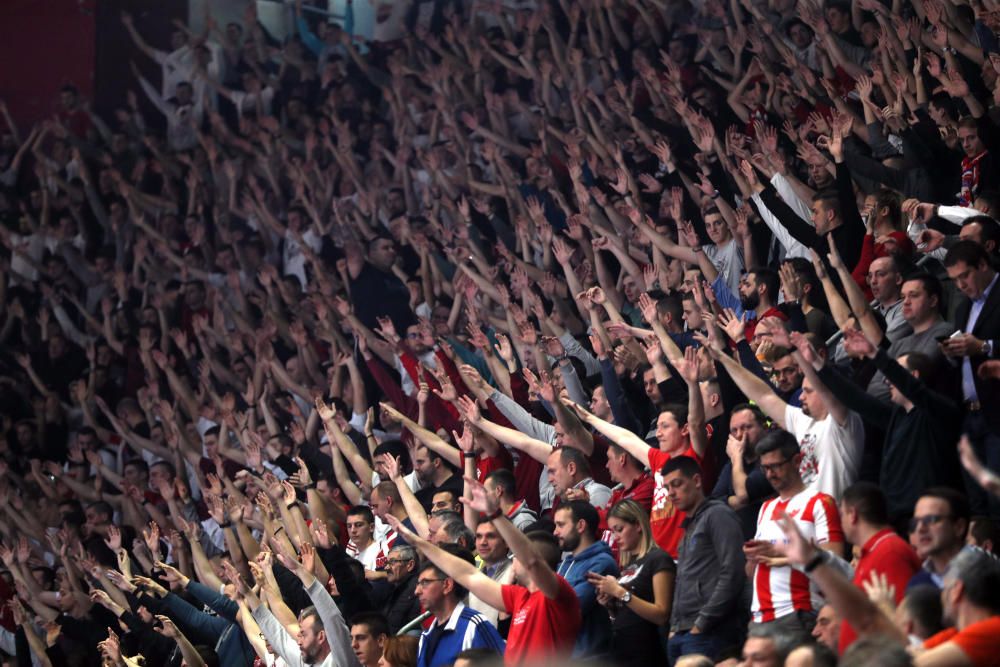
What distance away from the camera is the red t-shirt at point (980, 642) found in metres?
3.81

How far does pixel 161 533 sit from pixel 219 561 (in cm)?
169

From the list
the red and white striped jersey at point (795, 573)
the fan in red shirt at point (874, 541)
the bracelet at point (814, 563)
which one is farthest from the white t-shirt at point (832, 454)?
the bracelet at point (814, 563)

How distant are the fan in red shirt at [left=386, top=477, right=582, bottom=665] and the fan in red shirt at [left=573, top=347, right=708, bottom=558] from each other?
2.49 ft

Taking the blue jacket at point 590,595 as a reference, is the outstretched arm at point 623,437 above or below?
above

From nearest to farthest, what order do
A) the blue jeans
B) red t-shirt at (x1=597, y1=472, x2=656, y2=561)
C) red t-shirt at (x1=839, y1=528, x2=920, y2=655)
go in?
red t-shirt at (x1=839, y1=528, x2=920, y2=655)
the blue jeans
red t-shirt at (x1=597, y1=472, x2=656, y2=561)

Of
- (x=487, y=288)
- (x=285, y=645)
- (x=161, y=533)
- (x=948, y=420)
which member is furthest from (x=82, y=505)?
(x=948, y=420)

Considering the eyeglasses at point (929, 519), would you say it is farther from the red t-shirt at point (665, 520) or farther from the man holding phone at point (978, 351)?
the red t-shirt at point (665, 520)

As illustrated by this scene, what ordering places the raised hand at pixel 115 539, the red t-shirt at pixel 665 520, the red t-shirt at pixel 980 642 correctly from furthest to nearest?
1. the raised hand at pixel 115 539
2. the red t-shirt at pixel 665 520
3. the red t-shirt at pixel 980 642

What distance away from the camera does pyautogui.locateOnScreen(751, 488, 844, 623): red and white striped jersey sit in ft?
16.9

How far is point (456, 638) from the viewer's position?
239 inches

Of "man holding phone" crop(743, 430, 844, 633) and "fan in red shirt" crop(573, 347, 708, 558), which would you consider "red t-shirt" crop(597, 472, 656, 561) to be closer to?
"fan in red shirt" crop(573, 347, 708, 558)

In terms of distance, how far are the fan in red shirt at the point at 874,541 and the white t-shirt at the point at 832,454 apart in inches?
21.0

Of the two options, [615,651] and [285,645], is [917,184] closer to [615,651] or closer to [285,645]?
[615,651]

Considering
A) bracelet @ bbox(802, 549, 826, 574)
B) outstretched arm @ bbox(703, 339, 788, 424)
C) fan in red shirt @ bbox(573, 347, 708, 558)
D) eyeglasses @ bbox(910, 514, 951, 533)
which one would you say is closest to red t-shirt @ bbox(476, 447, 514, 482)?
fan in red shirt @ bbox(573, 347, 708, 558)
